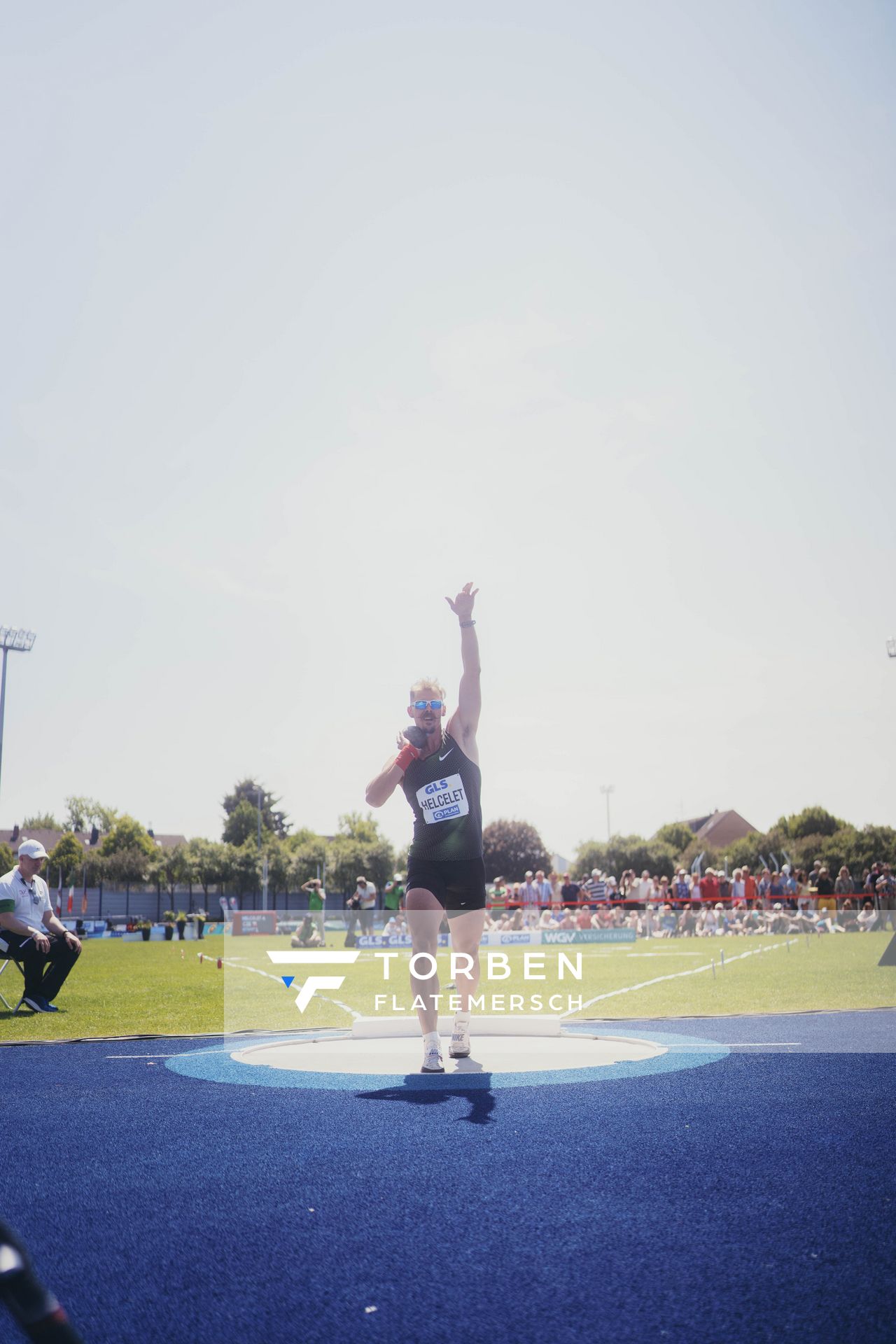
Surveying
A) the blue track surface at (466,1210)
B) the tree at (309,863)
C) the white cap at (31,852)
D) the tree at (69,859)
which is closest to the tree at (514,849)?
the tree at (309,863)

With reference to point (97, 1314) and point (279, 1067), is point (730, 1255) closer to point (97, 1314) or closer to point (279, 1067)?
point (97, 1314)

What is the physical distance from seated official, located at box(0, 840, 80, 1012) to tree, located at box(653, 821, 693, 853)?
8966 cm

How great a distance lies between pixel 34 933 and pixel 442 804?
17.1ft

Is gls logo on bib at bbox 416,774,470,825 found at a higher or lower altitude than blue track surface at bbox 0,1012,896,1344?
higher

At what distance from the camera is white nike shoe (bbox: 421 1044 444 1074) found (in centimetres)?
539

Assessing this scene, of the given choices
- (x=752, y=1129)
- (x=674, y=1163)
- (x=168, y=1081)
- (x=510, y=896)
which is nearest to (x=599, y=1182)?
(x=674, y=1163)

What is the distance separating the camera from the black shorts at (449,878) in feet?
19.1

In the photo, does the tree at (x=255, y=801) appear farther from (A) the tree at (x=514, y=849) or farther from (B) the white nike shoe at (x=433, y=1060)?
(B) the white nike shoe at (x=433, y=1060)

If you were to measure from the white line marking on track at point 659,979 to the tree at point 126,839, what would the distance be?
2560 inches

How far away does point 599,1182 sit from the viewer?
3.11m

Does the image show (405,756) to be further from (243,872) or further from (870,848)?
(870,848)

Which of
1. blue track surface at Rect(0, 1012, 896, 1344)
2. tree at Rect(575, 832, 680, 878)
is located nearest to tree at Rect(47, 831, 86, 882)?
tree at Rect(575, 832, 680, 878)

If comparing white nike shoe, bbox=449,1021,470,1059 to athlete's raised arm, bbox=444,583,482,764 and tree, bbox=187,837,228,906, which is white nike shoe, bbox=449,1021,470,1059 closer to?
athlete's raised arm, bbox=444,583,482,764

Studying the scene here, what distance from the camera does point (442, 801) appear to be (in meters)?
5.82
